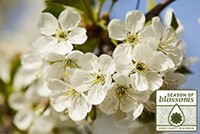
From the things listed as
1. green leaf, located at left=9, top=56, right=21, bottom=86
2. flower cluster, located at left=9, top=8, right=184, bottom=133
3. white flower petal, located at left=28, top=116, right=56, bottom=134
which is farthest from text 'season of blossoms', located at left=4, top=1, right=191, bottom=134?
green leaf, located at left=9, top=56, right=21, bottom=86

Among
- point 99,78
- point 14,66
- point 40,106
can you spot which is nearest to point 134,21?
point 99,78

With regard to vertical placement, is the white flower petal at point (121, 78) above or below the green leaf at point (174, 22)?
below

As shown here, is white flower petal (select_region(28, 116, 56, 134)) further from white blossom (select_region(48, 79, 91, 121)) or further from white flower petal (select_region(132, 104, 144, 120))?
white flower petal (select_region(132, 104, 144, 120))

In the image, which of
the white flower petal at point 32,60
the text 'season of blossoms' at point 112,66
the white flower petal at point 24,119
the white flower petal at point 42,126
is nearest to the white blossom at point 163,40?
the text 'season of blossoms' at point 112,66

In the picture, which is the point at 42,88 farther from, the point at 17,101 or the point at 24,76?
the point at 17,101

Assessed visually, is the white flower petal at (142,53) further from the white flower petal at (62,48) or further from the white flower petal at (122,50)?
the white flower petal at (62,48)
